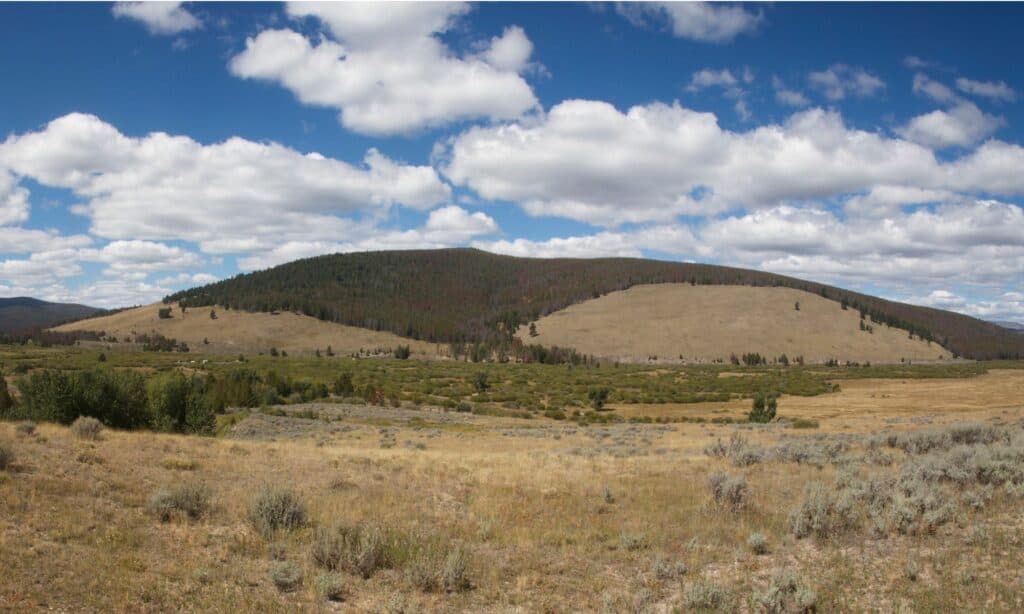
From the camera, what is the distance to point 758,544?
9.23m

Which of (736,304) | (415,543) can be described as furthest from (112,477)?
(736,304)

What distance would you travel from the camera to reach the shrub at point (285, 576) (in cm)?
750

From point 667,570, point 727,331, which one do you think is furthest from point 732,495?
point 727,331

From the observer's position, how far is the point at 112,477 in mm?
11195

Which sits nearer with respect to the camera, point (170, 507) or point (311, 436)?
point (170, 507)

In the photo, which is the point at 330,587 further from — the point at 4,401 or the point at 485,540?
the point at 4,401

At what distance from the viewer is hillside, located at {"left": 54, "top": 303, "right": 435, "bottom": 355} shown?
16712cm

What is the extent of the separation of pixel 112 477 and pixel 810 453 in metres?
17.3

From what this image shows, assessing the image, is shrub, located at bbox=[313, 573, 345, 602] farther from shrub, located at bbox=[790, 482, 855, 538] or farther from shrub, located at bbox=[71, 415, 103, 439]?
shrub, located at bbox=[71, 415, 103, 439]

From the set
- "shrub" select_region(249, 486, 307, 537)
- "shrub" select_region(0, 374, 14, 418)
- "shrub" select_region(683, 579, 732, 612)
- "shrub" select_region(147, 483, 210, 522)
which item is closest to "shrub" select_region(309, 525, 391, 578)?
"shrub" select_region(249, 486, 307, 537)

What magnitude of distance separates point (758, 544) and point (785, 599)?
2.13 metres

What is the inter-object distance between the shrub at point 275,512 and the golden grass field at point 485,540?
0.73 ft

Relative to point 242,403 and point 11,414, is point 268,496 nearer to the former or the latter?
point 11,414

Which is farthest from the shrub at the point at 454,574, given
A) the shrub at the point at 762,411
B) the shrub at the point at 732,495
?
the shrub at the point at 762,411
